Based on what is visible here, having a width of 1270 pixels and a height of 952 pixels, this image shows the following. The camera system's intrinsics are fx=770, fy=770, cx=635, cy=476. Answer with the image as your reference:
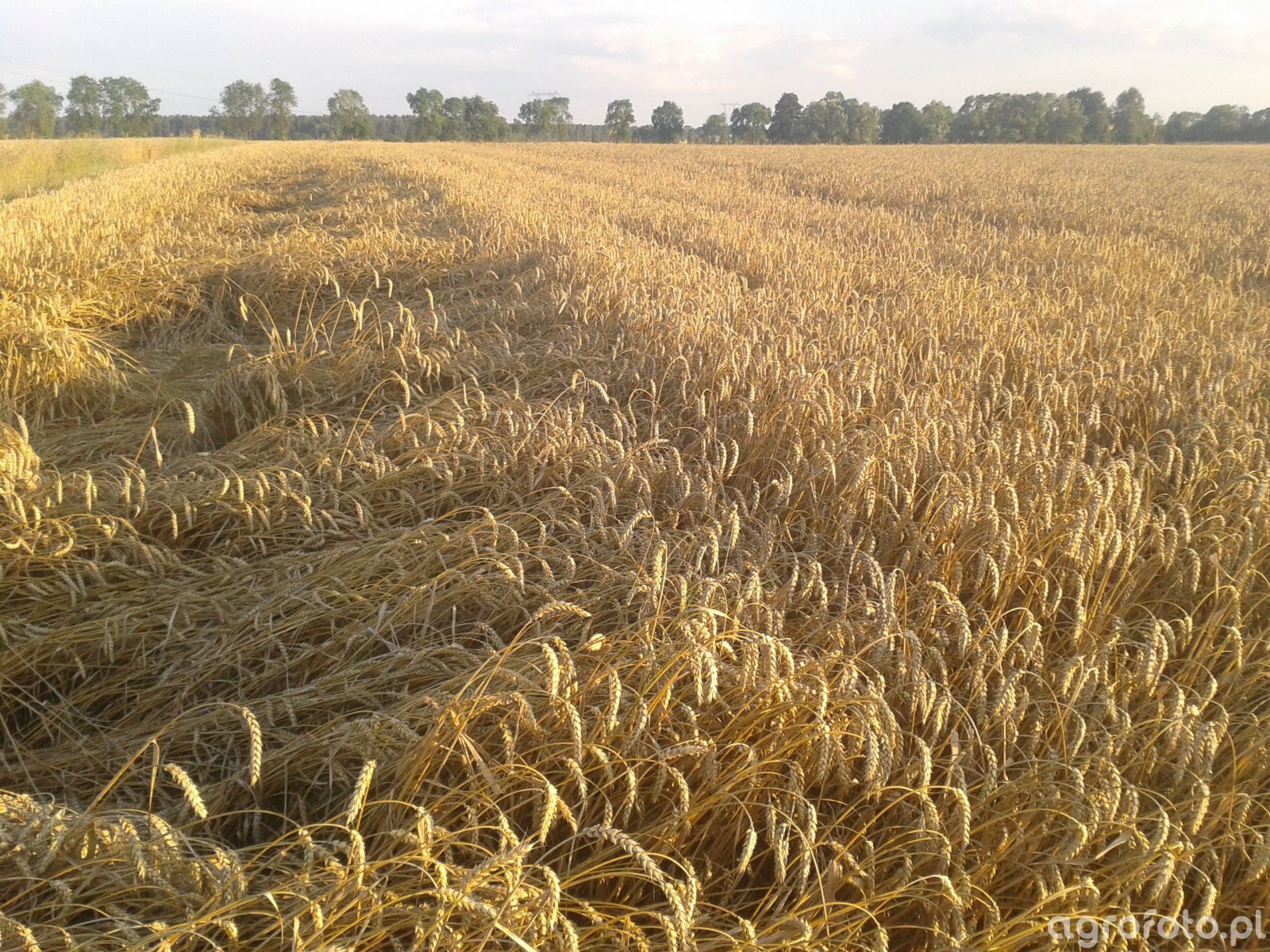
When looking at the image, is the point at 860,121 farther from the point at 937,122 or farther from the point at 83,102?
the point at 83,102

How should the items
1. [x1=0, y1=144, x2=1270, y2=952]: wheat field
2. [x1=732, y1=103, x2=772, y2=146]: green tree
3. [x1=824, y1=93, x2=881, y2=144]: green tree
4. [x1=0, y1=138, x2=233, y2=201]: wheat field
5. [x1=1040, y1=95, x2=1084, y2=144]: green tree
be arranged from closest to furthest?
[x1=0, y1=144, x2=1270, y2=952]: wheat field, [x1=0, y1=138, x2=233, y2=201]: wheat field, [x1=1040, y1=95, x2=1084, y2=144]: green tree, [x1=824, y1=93, x2=881, y2=144]: green tree, [x1=732, y1=103, x2=772, y2=146]: green tree

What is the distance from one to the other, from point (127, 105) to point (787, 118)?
69.6 m

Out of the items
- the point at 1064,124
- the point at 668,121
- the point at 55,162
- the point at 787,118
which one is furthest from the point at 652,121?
the point at 55,162

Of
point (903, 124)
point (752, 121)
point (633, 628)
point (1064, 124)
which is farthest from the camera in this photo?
point (752, 121)

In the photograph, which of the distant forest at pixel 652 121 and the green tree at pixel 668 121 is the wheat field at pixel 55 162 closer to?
the distant forest at pixel 652 121

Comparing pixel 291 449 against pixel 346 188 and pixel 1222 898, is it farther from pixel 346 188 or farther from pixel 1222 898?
pixel 346 188

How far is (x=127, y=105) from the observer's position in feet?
269

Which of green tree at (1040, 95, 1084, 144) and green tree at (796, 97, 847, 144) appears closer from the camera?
green tree at (1040, 95, 1084, 144)

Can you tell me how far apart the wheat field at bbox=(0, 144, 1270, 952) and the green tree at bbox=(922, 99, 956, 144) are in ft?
236

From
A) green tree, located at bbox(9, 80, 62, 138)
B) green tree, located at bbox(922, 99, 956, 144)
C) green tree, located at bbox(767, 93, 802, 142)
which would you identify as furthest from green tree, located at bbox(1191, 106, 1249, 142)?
green tree, located at bbox(9, 80, 62, 138)

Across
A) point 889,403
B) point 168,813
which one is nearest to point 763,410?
point 889,403

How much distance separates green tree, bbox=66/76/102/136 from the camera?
77625mm

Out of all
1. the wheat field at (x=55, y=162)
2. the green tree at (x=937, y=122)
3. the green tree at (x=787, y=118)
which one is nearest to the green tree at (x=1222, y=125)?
the green tree at (x=937, y=122)

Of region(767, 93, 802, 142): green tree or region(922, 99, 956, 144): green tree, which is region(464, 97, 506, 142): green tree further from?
region(922, 99, 956, 144): green tree
